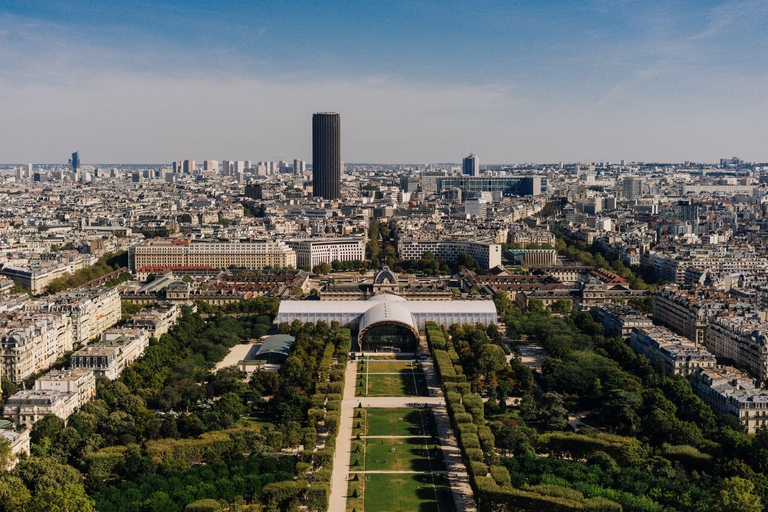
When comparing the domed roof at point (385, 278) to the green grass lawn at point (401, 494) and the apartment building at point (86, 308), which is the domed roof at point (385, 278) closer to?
the apartment building at point (86, 308)

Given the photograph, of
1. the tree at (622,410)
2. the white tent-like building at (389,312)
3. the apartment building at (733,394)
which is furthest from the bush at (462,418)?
the white tent-like building at (389,312)

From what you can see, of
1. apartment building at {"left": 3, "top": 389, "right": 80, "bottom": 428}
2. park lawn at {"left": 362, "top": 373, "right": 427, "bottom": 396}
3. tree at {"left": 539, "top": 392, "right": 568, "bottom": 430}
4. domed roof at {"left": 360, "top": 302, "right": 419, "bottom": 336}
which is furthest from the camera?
domed roof at {"left": 360, "top": 302, "right": 419, "bottom": 336}

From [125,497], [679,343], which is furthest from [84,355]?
[679,343]

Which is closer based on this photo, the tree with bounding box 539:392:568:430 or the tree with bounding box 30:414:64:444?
the tree with bounding box 30:414:64:444

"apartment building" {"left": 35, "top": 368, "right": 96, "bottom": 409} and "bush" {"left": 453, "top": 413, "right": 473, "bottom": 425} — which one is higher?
"apartment building" {"left": 35, "top": 368, "right": 96, "bottom": 409}

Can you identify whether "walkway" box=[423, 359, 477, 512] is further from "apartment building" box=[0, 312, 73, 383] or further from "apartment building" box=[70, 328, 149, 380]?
"apartment building" box=[0, 312, 73, 383]

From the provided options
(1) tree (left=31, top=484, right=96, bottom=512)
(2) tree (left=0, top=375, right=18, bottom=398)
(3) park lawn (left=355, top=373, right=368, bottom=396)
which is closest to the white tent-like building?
(3) park lawn (left=355, top=373, right=368, bottom=396)

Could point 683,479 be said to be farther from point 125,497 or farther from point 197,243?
point 197,243
